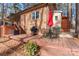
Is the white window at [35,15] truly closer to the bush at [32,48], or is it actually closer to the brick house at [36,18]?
the brick house at [36,18]

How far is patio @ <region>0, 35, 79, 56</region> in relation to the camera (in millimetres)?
2258

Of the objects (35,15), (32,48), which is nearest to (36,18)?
(35,15)

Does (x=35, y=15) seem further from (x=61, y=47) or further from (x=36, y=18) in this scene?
(x=61, y=47)

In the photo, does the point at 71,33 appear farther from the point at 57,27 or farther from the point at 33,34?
the point at 33,34

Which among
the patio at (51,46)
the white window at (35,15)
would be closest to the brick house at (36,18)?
the white window at (35,15)

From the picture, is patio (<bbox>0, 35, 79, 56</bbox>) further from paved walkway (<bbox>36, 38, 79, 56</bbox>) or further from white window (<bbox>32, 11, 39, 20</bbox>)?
white window (<bbox>32, 11, 39, 20</bbox>)

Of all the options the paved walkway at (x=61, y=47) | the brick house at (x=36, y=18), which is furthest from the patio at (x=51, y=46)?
the brick house at (x=36, y=18)

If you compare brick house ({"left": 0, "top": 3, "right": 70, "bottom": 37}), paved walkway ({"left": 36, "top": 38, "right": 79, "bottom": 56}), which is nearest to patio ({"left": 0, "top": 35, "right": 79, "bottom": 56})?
paved walkway ({"left": 36, "top": 38, "right": 79, "bottom": 56})

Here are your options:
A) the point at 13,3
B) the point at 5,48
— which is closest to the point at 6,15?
the point at 13,3

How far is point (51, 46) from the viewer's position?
2273 mm

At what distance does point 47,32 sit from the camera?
228 cm

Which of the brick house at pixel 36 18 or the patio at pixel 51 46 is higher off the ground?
the brick house at pixel 36 18

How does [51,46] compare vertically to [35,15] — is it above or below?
below

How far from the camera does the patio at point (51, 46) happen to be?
2258 mm
